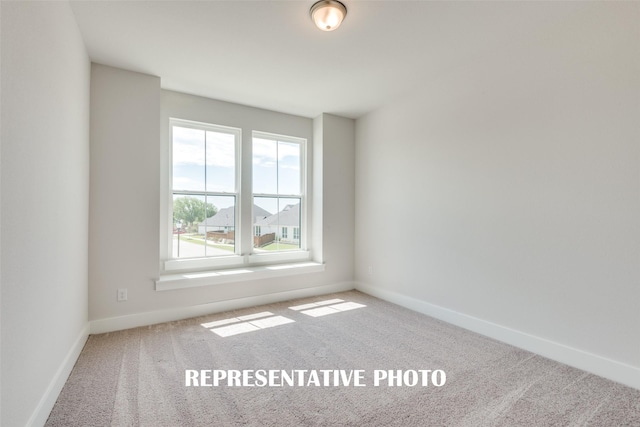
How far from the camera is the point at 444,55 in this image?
9.10 feet

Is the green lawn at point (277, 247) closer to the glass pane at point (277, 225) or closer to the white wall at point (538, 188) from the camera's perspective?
the glass pane at point (277, 225)

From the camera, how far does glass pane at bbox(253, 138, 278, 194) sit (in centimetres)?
418

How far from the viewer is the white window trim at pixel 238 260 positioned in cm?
347

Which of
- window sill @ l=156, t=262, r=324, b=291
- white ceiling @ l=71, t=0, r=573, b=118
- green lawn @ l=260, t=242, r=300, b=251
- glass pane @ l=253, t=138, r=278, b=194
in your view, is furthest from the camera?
green lawn @ l=260, t=242, r=300, b=251

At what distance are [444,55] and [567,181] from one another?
→ 1535 millimetres

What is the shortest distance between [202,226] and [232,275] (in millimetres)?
759

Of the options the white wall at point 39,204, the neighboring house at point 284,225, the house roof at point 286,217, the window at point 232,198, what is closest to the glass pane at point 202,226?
the window at point 232,198

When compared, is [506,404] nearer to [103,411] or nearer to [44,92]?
[103,411]

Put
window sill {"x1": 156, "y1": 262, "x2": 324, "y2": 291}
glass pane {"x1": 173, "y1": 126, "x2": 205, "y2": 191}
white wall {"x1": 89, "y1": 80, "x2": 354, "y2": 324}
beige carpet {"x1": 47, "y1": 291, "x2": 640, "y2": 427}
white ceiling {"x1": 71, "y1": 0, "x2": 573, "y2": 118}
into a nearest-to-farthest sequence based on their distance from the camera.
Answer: beige carpet {"x1": 47, "y1": 291, "x2": 640, "y2": 427} → white ceiling {"x1": 71, "y1": 0, "x2": 573, "y2": 118} → white wall {"x1": 89, "y1": 80, "x2": 354, "y2": 324} → window sill {"x1": 156, "y1": 262, "x2": 324, "y2": 291} → glass pane {"x1": 173, "y1": 126, "x2": 205, "y2": 191}

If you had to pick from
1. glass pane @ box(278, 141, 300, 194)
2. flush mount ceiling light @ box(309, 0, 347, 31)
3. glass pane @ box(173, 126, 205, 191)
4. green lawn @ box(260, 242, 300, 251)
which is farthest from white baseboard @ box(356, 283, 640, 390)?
glass pane @ box(173, 126, 205, 191)

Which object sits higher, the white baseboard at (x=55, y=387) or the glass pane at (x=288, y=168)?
the glass pane at (x=288, y=168)

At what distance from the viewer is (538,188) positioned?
2482mm

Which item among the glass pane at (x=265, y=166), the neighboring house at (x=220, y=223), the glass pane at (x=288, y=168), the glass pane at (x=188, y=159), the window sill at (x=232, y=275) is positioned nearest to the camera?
the window sill at (x=232, y=275)

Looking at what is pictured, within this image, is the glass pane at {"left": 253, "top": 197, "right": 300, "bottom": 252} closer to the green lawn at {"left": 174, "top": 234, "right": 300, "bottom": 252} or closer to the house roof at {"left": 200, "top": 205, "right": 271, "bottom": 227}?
the green lawn at {"left": 174, "top": 234, "right": 300, "bottom": 252}
